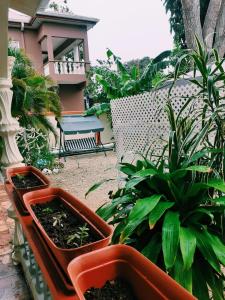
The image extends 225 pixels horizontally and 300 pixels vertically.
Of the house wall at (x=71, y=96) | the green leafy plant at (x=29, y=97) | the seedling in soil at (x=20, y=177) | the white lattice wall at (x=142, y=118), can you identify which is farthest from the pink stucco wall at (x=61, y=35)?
the seedling in soil at (x=20, y=177)

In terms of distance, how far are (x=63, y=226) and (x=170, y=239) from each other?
570 mm

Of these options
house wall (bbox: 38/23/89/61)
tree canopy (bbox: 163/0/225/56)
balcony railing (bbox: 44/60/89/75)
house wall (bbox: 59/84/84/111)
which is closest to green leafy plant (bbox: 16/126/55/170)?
tree canopy (bbox: 163/0/225/56)

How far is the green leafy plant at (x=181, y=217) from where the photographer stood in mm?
1308

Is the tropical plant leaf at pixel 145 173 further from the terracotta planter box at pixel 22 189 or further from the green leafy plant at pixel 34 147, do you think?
the green leafy plant at pixel 34 147

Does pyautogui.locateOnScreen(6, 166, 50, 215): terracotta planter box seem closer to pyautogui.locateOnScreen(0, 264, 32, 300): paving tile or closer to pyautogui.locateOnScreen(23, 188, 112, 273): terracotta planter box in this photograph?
pyautogui.locateOnScreen(23, 188, 112, 273): terracotta planter box

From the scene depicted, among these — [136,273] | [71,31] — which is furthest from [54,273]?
[71,31]

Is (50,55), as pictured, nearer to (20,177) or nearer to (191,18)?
(191,18)

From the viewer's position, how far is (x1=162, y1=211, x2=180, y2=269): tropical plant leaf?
4.03 ft

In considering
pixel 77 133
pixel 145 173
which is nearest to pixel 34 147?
pixel 77 133

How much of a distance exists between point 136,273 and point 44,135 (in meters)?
5.97

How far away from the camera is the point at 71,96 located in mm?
13992

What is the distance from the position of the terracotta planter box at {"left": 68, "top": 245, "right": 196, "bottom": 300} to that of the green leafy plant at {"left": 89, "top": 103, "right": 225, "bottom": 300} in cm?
54

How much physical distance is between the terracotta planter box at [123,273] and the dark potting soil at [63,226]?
0.12 meters

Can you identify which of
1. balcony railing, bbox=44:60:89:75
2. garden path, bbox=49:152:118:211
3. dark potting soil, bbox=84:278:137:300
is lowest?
garden path, bbox=49:152:118:211
